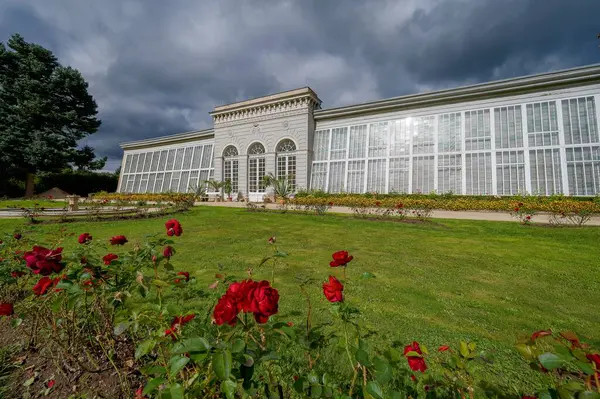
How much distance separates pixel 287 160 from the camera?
21969 mm

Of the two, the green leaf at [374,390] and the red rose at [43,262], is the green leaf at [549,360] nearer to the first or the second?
Answer: the green leaf at [374,390]

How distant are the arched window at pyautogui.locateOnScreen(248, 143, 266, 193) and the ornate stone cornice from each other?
2.67 metres

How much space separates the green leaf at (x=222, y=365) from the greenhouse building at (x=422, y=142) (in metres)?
18.5

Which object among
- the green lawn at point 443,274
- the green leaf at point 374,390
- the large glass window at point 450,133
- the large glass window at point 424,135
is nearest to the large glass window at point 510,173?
the large glass window at point 450,133

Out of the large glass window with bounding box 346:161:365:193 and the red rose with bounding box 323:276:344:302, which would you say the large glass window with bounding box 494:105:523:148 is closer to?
the large glass window with bounding box 346:161:365:193

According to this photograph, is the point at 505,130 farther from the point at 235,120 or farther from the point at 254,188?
the point at 235,120

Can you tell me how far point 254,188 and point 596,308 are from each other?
22223 millimetres

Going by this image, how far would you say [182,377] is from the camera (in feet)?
4.27

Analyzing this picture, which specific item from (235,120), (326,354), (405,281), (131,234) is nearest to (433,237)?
(405,281)

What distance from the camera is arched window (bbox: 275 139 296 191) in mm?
21719

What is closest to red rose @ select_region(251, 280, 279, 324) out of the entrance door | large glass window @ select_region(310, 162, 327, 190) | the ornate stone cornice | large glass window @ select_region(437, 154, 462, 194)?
large glass window @ select_region(437, 154, 462, 194)

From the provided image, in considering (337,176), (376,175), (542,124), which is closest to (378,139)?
(376,175)

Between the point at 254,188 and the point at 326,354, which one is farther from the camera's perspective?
the point at 254,188

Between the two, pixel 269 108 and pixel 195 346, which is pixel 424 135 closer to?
pixel 269 108
